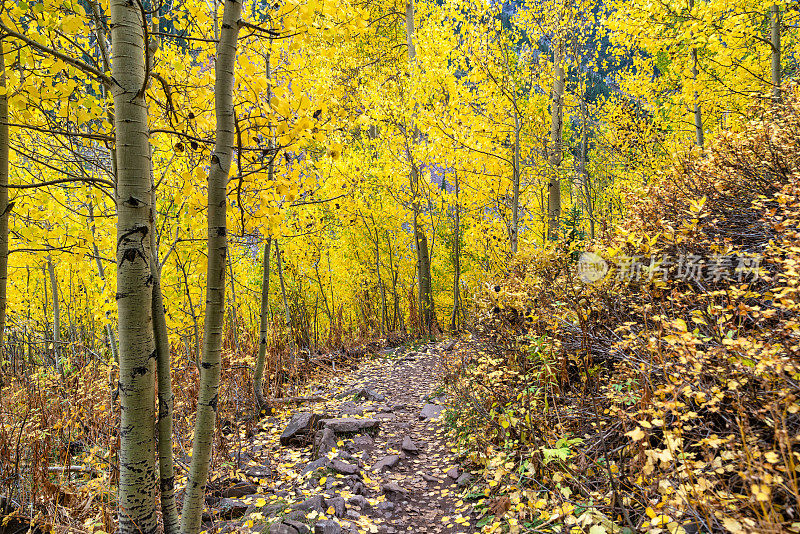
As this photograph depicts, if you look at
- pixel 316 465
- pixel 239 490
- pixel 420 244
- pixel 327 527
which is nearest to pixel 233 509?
pixel 239 490

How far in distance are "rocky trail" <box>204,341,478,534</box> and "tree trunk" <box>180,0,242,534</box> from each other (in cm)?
72

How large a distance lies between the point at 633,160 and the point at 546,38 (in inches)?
150

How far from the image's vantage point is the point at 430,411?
15.9 ft

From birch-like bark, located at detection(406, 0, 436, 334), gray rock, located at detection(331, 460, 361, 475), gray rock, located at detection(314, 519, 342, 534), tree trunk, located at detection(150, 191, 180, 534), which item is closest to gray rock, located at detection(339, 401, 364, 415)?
gray rock, located at detection(331, 460, 361, 475)

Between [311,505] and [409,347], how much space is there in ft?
19.5

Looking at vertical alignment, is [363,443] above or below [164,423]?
below

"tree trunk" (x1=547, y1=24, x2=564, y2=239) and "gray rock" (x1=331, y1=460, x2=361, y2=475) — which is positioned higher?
"tree trunk" (x1=547, y1=24, x2=564, y2=239)

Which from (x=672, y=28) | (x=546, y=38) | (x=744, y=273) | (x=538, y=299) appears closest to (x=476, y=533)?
(x=538, y=299)

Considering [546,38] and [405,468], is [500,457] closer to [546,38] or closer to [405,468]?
[405,468]

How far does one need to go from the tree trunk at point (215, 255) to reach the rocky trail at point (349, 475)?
2.36ft

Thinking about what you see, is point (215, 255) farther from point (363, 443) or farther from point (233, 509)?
point (363, 443)

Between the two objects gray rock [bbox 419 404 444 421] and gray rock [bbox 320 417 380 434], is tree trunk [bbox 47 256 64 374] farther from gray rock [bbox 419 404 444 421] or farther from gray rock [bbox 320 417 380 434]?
gray rock [bbox 419 404 444 421]

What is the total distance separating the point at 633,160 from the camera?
9094 millimetres

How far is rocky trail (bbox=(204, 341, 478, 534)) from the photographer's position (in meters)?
2.73
